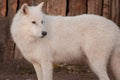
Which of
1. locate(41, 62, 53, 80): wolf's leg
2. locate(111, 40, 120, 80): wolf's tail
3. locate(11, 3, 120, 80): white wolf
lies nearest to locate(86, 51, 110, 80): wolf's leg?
locate(11, 3, 120, 80): white wolf

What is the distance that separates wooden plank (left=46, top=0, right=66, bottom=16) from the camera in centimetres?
1034

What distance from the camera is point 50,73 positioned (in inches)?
319

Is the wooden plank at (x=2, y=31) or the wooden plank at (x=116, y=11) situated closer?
the wooden plank at (x=116, y=11)

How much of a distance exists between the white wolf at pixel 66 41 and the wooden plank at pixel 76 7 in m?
2.07

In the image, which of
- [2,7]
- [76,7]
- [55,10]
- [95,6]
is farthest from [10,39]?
[95,6]

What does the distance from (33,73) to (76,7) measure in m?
1.96

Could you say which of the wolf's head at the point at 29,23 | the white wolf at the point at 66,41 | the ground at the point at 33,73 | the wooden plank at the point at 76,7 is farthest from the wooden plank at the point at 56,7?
the wolf's head at the point at 29,23

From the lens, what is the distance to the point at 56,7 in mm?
10375

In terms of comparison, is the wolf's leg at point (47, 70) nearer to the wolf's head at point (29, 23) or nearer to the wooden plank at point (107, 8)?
the wolf's head at point (29, 23)

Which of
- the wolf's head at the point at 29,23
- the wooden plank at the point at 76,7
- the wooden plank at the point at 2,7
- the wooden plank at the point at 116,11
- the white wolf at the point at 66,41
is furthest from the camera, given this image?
the wooden plank at the point at 2,7

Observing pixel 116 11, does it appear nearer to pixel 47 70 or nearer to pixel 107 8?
pixel 107 8

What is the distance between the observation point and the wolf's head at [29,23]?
779cm

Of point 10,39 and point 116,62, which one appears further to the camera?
point 10,39

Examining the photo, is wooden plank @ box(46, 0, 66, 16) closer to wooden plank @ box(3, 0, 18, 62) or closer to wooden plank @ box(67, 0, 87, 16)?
wooden plank @ box(67, 0, 87, 16)
